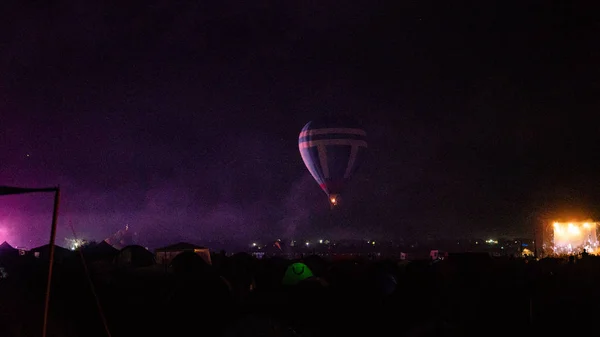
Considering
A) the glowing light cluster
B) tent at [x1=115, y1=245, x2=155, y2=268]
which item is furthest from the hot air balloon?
the glowing light cluster

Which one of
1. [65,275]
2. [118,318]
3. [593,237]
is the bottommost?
[118,318]

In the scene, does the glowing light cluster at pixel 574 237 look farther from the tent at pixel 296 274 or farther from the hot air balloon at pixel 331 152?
the tent at pixel 296 274

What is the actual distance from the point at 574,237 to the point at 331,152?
1576 inches

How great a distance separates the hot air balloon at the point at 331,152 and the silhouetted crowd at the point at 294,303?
1583 cm

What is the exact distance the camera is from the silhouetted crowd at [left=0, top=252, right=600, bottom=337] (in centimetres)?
1238

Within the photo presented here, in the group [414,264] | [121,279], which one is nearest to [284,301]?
[121,279]

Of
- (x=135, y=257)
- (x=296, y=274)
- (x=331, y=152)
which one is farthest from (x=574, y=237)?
(x=296, y=274)

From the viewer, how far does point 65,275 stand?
16328 mm

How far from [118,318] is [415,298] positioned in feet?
34.5

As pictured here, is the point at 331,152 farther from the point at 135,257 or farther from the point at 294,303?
the point at 294,303

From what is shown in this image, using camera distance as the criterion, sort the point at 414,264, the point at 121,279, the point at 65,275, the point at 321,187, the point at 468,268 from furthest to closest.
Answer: the point at 321,187 → the point at 468,268 → the point at 414,264 → the point at 121,279 → the point at 65,275

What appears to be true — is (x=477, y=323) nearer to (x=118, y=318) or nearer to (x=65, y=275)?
(x=118, y=318)

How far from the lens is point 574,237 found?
66.9 m

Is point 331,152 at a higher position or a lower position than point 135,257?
higher
